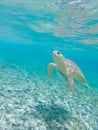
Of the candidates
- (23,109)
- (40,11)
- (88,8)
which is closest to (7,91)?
(23,109)

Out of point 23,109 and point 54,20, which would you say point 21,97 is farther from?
point 54,20

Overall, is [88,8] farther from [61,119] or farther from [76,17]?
[61,119]

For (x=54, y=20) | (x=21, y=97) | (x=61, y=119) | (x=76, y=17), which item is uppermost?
(x=54, y=20)

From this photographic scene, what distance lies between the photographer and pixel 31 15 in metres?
27.6

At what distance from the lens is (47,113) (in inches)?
386

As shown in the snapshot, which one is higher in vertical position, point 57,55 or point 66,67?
Result: point 57,55

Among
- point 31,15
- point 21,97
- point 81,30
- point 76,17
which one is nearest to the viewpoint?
point 21,97

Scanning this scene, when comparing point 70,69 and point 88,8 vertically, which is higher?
point 88,8

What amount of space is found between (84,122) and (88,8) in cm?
1360

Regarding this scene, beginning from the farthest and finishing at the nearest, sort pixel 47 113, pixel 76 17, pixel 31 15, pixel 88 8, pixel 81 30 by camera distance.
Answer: pixel 81 30
pixel 31 15
pixel 76 17
pixel 88 8
pixel 47 113

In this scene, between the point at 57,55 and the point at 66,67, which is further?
the point at 66,67

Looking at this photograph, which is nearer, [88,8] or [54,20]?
[88,8]

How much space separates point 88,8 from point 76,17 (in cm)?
423

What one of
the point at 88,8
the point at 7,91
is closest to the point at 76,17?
the point at 88,8
